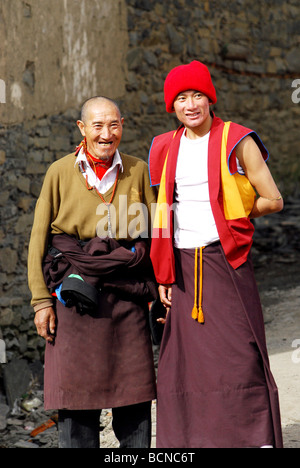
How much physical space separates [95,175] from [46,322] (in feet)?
2.01

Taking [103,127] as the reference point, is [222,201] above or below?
below

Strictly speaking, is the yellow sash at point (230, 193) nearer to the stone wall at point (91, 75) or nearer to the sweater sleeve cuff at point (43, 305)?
the sweater sleeve cuff at point (43, 305)

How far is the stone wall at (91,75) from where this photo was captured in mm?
5746

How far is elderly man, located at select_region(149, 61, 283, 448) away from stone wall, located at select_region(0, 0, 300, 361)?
3.01m

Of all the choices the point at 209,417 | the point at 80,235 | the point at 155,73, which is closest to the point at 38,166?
the point at 155,73

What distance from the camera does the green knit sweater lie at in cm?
296

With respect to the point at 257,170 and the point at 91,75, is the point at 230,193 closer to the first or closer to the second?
the point at 257,170

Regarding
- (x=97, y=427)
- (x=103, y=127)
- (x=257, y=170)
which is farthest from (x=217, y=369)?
(x=103, y=127)

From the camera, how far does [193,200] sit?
9.46 ft

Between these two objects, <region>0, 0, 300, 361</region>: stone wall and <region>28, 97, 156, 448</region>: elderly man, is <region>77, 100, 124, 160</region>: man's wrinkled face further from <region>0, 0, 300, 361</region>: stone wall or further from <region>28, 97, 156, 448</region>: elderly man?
<region>0, 0, 300, 361</region>: stone wall

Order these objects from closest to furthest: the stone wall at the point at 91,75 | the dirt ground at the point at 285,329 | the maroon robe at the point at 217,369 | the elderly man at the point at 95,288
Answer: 1. the maroon robe at the point at 217,369
2. the elderly man at the point at 95,288
3. the dirt ground at the point at 285,329
4. the stone wall at the point at 91,75

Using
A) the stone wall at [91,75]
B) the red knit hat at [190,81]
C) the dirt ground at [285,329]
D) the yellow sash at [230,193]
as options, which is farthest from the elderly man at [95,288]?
the stone wall at [91,75]

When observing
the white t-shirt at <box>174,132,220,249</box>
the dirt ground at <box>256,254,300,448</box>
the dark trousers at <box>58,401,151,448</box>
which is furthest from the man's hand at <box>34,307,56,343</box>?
the dirt ground at <box>256,254,300,448</box>

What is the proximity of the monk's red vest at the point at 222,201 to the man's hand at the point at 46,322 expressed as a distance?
45 centimetres
